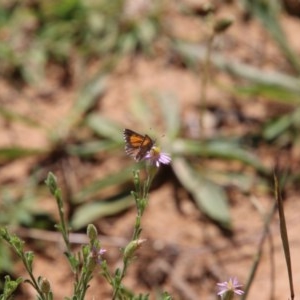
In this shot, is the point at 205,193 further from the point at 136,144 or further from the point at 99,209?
the point at 136,144

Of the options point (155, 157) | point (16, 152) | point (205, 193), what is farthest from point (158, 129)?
point (155, 157)

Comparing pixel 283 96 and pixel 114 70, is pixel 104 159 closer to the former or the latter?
pixel 114 70

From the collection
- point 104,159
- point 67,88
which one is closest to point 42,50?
point 67,88

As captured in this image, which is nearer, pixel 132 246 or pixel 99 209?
pixel 132 246

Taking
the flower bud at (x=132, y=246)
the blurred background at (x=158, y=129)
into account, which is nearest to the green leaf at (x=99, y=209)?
the blurred background at (x=158, y=129)

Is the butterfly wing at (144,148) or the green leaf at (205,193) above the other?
the butterfly wing at (144,148)

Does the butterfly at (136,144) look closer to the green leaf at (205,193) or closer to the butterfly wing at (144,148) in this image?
the butterfly wing at (144,148)
